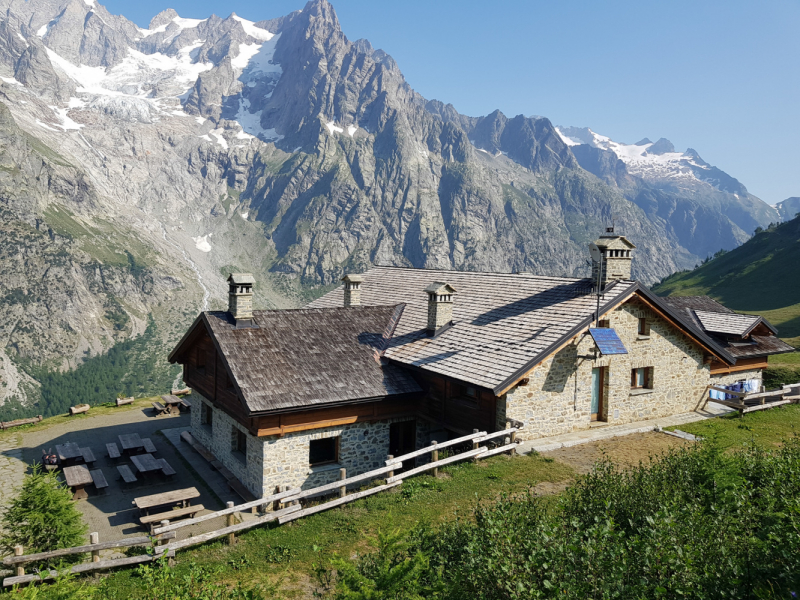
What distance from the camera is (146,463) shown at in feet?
68.8

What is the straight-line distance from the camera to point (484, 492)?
14.7 metres

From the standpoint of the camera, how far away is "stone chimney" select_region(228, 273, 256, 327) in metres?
20.7

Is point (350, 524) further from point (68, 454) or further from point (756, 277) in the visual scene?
point (756, 277)

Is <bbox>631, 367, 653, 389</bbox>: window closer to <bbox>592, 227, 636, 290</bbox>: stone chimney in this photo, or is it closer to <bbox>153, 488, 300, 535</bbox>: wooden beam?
<bbox>592, 227, 636, 290</bbox>: stone chimney

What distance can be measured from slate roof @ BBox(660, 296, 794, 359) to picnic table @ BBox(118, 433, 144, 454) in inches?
1043

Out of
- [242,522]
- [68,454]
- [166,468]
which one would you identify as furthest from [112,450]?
[242,522]

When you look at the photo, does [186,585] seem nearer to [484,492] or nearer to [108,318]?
[484,492]

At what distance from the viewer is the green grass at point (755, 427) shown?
1914 cm

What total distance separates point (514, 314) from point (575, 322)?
3019mm

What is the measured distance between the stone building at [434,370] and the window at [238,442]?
6cm

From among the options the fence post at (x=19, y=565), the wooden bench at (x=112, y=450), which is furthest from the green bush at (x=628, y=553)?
the wooden bench at (x=112, y=450)

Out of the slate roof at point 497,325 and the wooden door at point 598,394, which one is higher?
the slate roof at point 497,325

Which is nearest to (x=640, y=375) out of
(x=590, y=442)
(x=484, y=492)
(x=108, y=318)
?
(x=590, y=442)

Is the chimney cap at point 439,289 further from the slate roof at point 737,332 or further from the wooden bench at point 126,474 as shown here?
the wooden bench at point 126,474
